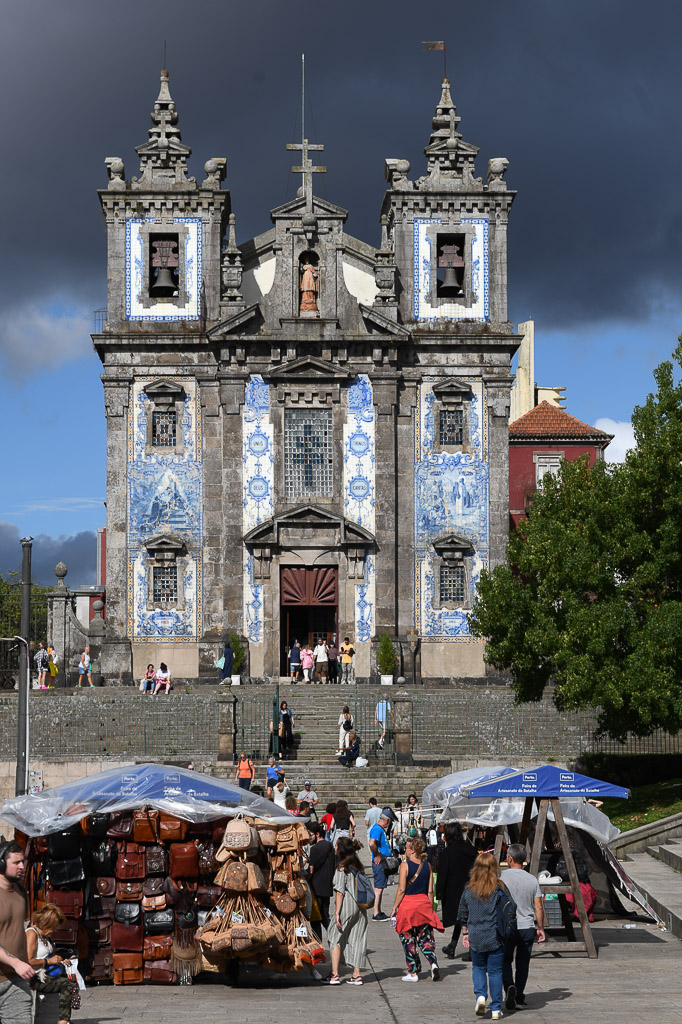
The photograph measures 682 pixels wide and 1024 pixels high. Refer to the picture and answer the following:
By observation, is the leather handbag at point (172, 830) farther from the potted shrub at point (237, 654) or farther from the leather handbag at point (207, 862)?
the potted shrub at point (237, 654)

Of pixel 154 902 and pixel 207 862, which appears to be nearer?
pixel 154 902

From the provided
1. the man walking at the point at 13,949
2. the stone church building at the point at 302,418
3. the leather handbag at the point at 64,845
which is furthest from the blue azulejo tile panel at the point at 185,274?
the man walking at the point at 13,949

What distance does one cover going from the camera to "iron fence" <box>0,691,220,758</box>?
35.6 metres

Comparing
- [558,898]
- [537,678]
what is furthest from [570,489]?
[558,898]

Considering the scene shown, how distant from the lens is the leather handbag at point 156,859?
55.5ft

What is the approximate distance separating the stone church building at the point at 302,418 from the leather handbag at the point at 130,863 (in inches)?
1049

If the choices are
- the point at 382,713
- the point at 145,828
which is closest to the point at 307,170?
the point at 382,713

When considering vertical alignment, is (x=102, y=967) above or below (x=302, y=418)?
below

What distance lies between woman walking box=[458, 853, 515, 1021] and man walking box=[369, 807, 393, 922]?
7917 millimetres

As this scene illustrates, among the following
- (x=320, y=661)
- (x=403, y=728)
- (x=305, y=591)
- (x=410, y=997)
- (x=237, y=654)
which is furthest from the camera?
(x=305, y=591)

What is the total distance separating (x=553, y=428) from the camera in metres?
56.6

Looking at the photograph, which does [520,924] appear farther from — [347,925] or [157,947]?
[157,947]

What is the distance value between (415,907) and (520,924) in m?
1.34

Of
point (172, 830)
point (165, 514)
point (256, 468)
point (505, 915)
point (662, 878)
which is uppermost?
point (256, 468)
